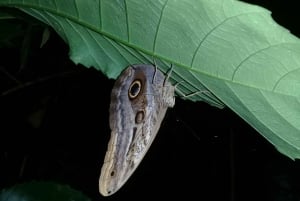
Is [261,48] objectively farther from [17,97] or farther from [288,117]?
[17,97]

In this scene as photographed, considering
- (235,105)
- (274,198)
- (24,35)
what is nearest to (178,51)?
(235,105)

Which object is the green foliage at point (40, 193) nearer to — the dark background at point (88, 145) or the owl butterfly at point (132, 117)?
the dark background at point (88, 145)

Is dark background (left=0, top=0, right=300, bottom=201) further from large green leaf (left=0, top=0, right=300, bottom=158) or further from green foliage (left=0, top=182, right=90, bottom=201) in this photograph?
large green leaf (left=0, top=0, right=300, bottom=158)

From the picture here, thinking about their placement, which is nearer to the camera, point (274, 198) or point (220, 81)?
point (220, 81)

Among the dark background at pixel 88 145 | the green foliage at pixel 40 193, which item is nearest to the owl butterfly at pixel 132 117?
the green foliage at pixel 40 193

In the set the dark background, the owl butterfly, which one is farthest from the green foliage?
the owl butterfly

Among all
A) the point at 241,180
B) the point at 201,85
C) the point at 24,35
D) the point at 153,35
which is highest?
the point at 153,35
